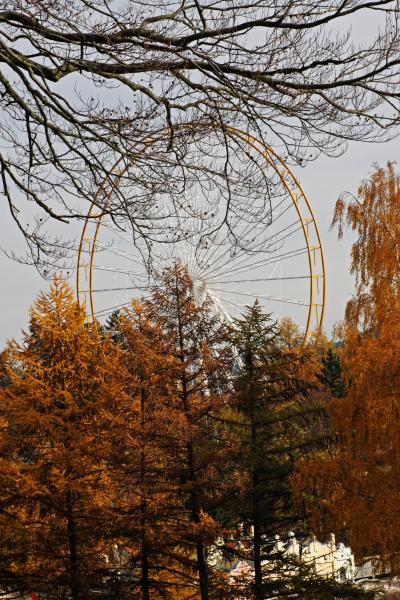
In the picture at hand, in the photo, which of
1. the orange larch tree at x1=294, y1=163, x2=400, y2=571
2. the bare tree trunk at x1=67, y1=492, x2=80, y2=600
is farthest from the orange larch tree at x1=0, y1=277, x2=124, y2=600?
the orange larch tree at x1=294, y1=163, x2=400, y2=571

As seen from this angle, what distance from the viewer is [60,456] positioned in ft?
37.4

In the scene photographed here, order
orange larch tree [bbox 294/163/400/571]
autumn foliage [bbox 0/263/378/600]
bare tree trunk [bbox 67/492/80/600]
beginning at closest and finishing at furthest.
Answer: orange larch tree [bbox 294/163/400/571] < bare tree trunk [bbox 67/492/80/600] < autumn foliage [bbox 0/263/378/600]

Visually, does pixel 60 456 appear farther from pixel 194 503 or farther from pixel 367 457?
pixel 367 457

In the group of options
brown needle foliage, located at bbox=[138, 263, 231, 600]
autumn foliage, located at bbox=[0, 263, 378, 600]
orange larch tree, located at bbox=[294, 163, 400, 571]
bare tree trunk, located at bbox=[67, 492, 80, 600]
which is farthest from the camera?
brown needle foliage, located at bbox=[138, 263, 231, 600]

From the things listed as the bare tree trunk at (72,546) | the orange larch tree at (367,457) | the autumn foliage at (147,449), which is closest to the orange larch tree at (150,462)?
the autumn foliage at (147,449)

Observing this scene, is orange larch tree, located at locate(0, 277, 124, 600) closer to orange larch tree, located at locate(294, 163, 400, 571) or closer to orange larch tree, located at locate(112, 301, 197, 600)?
orange larch tree, located at locate(112, 301, 197, 600)

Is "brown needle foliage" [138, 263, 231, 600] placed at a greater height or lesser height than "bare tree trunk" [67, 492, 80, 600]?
greater

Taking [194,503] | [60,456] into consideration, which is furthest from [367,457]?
[60,456]

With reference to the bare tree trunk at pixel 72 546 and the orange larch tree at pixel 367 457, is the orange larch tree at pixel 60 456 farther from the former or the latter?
the orange larch tree at pixel 367 457

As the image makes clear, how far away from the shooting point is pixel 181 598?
13633 mm

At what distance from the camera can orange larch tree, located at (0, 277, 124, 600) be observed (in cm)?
1134

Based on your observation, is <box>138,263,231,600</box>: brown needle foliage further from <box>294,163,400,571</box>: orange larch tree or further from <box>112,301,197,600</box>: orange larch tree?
<box>294,163,400,571</box>: orange larch tree

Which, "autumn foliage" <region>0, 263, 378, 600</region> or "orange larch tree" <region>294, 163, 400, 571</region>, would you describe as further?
"autumn foliage" <region>0, 263, 378, 600</region>

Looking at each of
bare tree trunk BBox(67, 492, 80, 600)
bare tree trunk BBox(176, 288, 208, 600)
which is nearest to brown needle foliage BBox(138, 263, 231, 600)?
bare tree trunk BBox(176, 288, 208, 600)
